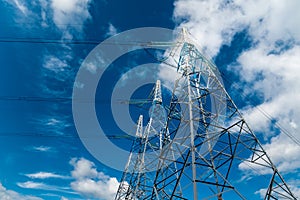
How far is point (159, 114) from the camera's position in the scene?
24.5 metres

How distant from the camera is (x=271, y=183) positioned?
10422 mm

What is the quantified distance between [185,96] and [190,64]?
312cm

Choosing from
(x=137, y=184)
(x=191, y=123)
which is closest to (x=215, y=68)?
(x=191, y=123)

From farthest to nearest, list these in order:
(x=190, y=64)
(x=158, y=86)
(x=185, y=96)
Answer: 1. (x=158, y=86)
2. (x=190, y=64)
3. (x=185, y=96)

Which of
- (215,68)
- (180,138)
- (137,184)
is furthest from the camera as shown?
(137,184)

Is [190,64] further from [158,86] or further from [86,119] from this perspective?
[86,119]

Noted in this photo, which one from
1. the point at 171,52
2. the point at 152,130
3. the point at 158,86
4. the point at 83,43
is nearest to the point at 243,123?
the point at 171,52

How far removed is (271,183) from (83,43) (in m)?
17.5

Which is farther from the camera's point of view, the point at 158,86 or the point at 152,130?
the point at 158,86

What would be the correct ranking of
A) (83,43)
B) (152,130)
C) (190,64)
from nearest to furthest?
(190,64)
(83,43)
(152,130)

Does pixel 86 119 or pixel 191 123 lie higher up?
pixel 86 119

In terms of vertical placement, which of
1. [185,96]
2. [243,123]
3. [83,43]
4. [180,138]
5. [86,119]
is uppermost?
[83,43]

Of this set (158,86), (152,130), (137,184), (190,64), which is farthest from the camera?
(158,86)

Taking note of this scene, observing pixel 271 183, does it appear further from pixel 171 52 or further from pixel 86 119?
pixel 86 119
